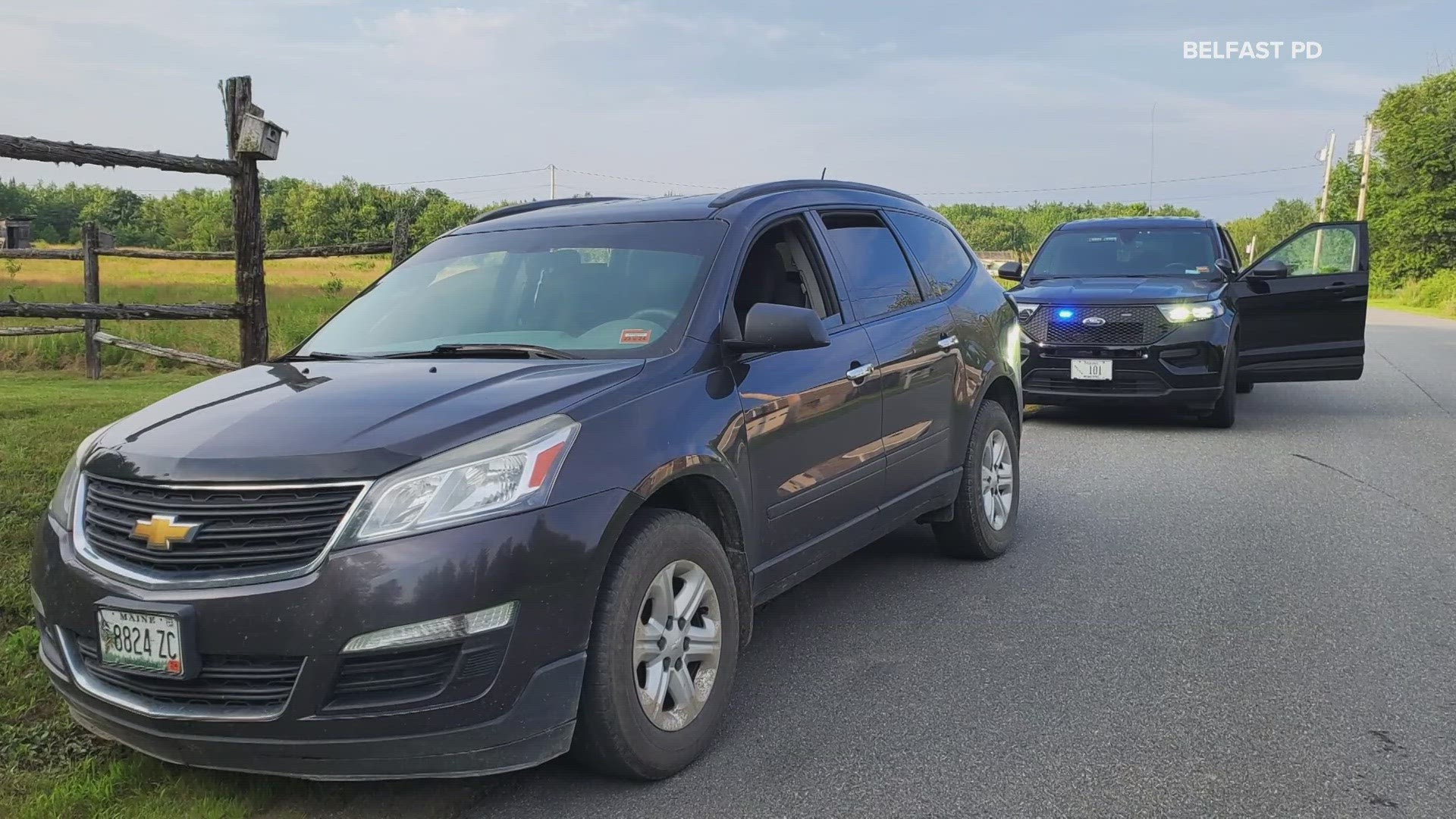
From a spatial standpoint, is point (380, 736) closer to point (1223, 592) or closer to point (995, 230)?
point (1223, 592)

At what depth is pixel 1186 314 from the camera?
9820mm

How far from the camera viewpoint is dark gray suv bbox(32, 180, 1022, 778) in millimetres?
2863

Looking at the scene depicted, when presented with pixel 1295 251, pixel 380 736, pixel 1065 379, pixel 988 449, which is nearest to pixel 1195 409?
pixel 1065 379

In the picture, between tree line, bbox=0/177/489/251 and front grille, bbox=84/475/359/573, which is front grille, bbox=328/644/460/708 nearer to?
front grille, bbox=84/475/359/573

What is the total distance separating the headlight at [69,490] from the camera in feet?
10.8

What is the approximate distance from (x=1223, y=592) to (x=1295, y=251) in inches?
274

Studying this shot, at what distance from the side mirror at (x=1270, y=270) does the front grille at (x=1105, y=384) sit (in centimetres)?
171

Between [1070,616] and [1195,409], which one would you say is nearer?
[1070,616]

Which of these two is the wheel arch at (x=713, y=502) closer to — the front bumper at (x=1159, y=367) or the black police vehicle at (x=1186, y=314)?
the front bumper at (x=1159, y=367)

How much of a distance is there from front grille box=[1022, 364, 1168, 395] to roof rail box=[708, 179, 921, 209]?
15.8 ft

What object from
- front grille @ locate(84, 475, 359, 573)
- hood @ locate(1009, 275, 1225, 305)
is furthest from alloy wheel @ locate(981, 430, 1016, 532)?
hood @ locate(1009, 275, 1225, 305)

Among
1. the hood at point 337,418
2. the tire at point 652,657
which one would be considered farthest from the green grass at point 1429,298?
the hood at point 337,418

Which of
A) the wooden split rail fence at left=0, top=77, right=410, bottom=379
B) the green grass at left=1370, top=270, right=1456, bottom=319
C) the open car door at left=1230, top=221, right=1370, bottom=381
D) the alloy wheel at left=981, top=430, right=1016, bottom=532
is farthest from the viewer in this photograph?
the green grass at left=1370, top=270, right=1456, bottom=319

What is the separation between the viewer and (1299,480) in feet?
25.8
